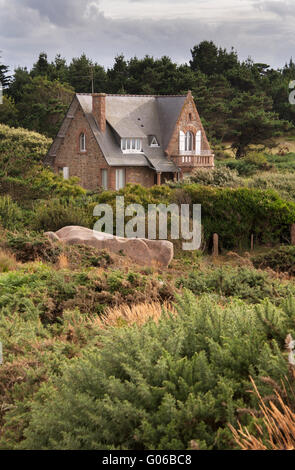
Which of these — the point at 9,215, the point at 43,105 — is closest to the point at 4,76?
the point at 43,105

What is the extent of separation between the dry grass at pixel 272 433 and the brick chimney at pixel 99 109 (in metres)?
36.0

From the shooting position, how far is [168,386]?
393 centimetres

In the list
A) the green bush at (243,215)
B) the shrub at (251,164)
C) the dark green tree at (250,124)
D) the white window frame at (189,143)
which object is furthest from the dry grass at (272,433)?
the dark green tree at (250,124)

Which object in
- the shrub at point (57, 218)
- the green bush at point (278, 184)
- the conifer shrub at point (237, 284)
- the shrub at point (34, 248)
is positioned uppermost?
the green bush at point (278, 184)

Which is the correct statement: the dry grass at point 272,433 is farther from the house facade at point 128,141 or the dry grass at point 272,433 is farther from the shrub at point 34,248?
the house facade at point 128,141

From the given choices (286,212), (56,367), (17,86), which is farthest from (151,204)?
(17,86)

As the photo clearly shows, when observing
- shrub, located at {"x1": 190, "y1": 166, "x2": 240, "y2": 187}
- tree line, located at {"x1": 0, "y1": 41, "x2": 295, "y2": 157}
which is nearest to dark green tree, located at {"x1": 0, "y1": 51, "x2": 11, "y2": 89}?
tree line, located at {"x1": 0, "y1": 41, "x2": 295, "y2": 157}

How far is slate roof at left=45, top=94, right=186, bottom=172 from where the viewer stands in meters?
38.6

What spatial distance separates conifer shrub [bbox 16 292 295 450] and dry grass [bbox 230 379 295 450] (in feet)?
0.36

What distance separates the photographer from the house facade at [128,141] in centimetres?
3859

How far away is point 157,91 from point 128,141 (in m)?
16.6

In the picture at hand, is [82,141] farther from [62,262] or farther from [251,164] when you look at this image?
[62,262]

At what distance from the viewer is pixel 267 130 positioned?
52.2 metres

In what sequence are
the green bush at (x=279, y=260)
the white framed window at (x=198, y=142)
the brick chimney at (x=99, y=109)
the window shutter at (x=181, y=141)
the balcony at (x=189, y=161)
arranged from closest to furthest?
1. the green bush at (x=279, y=260)
2. the brick chimney at (x=99, y=109)
3. the balcony at (x=189, y=161)
4. the window shutter at (x=181, y=141)
5. the white framed window at (x=198, y=142)
